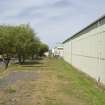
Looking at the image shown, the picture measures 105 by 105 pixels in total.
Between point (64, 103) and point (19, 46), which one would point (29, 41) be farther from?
point (64, 103)

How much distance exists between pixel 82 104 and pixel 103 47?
789cm

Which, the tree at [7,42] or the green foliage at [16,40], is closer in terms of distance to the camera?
the tree at [7,42]

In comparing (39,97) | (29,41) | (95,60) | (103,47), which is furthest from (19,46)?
(39,97)

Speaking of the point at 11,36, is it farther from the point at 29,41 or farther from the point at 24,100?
the point at 24,100

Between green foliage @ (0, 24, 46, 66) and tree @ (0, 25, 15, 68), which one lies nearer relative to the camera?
tree @ (0, 25, 15, 68)

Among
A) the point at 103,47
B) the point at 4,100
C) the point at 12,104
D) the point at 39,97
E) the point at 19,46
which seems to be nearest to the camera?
the point at 12,104

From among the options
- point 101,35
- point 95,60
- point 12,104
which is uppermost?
point 101,35

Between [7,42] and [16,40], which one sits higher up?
[16,40]

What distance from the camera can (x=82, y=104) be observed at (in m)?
13.1

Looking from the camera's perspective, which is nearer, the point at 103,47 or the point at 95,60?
the point at 103,47

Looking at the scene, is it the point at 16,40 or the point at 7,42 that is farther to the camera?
the point at 16,40

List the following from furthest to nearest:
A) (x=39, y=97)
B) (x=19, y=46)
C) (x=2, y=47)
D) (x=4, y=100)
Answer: (x=19, y=46)
(x=2, y=47)
(x=39, y=97)
(x=4, y=100)

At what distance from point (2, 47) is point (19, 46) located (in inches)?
167

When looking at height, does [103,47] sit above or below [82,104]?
above
